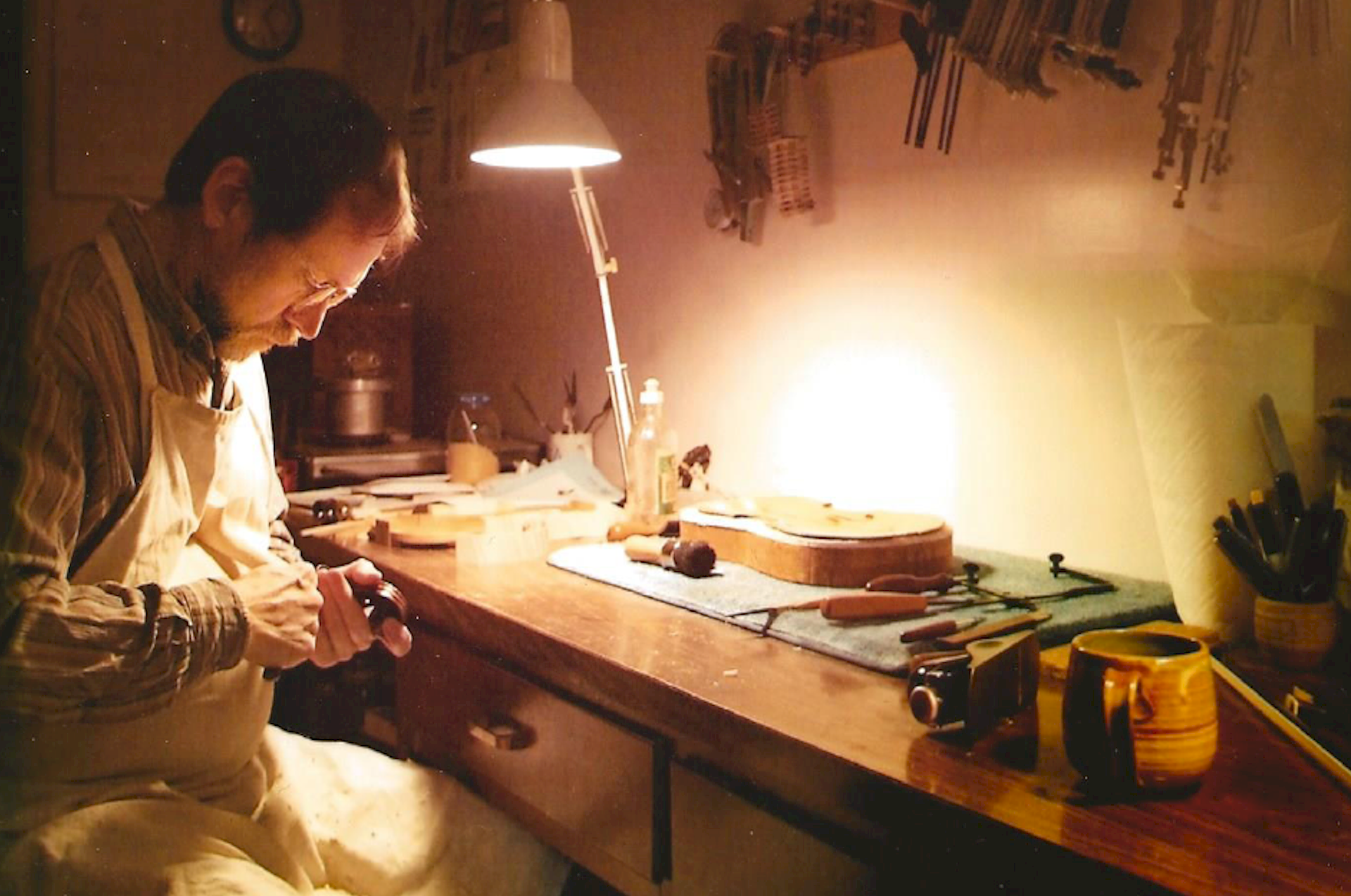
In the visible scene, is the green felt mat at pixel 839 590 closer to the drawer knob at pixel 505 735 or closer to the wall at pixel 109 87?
the drawer knob at pixel 505 735

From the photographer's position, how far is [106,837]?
1192 mm

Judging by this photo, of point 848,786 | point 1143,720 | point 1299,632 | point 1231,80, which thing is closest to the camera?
point 1143,720

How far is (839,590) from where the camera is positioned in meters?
1.53

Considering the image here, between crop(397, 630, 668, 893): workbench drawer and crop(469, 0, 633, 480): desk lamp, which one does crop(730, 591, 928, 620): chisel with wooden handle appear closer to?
crop(397, 630, 668, 893): workbench drawer

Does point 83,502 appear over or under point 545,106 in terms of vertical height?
under

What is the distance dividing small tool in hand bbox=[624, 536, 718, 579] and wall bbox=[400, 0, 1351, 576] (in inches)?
19.0

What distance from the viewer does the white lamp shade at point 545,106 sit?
1945mm

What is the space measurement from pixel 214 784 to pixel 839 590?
76 centimetres

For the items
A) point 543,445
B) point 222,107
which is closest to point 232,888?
point 222,107

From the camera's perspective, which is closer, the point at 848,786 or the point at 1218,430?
the point at 848,786

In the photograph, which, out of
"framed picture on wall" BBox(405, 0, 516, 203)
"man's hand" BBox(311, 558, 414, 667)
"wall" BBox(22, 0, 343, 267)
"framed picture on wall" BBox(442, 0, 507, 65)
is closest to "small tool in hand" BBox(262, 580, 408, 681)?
"man's hand" BBox(311, 558, 414, 667)

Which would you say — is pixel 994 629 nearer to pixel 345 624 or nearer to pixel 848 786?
pixel 848 786

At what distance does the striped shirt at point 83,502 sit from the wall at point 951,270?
1.11 m

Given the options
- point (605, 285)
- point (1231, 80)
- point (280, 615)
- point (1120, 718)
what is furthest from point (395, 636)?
point (1231, 80)
